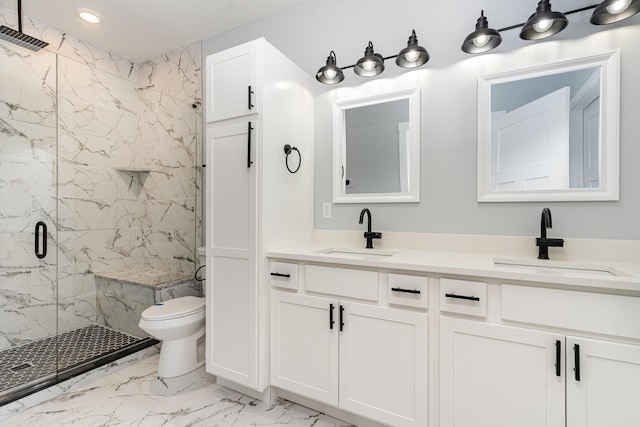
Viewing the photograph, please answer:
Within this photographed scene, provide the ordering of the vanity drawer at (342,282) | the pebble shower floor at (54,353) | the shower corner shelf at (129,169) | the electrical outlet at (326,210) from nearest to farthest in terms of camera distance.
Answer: the vanity drawer at (342,282), the pebble shower floor at (54,353), the electrical outlet at (326,210), the shower corner shelf at (129,169)

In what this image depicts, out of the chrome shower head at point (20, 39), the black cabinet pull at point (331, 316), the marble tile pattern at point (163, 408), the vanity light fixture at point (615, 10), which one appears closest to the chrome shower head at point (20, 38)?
the chrome shower head at point (20, 39)

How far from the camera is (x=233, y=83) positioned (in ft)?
6.19

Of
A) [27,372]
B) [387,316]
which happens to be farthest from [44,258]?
[387,316]

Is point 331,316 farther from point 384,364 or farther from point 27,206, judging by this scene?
point 27,206

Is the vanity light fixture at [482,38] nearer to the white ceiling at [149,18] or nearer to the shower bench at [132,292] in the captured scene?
the white ceiling at [149,18]

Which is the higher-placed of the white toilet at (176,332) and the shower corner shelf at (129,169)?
the shower corner shelf at (129,169)

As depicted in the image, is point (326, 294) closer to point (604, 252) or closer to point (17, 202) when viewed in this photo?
point (604, 252)

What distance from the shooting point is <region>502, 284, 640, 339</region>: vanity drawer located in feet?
3.60

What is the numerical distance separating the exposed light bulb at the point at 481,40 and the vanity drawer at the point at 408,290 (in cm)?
119

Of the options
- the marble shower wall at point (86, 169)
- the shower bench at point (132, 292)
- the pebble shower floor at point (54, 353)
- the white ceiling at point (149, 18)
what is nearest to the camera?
the pebble shower floor at point (54, 353)

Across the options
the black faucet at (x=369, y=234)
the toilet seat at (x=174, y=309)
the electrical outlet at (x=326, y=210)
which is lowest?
the toilet seat at (x=174, y=309)

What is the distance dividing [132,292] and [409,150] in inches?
103

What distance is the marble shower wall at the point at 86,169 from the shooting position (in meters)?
2.49

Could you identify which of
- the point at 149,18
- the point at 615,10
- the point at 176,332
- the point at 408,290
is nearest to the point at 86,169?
the point at 149,18
